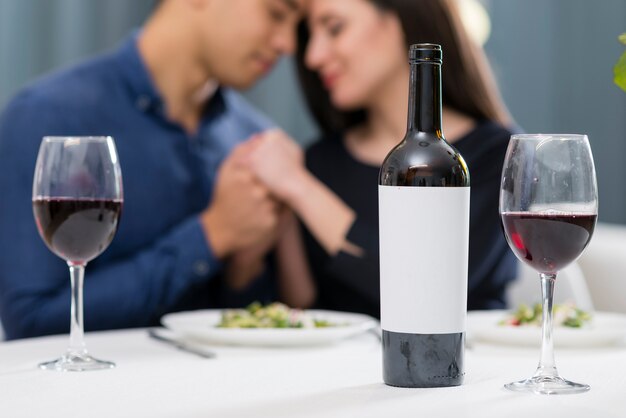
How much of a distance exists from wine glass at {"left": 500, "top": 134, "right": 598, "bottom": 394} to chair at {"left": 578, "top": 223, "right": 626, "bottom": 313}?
5.44ft

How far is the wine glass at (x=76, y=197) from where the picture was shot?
3.81 feet

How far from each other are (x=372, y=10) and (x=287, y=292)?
74 centimetres

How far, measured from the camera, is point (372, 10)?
2.35 m

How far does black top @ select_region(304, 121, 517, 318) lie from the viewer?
2197mm

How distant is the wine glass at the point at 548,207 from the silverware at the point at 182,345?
42cm

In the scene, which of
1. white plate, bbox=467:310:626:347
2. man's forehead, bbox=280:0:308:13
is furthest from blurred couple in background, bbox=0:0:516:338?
white plate, bbox=467:310:626:347

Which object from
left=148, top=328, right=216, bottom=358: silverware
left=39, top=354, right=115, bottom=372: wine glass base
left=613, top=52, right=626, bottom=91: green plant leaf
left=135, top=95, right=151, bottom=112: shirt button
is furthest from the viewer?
left=135, top=95, right=151, bottom=112: shirt button

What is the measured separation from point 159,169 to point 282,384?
51.4 inches

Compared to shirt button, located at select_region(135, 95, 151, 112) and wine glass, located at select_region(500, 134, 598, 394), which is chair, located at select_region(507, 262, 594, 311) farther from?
wine glass, located at select_region(500, 134, 598, 394)

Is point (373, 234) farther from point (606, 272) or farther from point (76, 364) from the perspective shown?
point (76, 364)

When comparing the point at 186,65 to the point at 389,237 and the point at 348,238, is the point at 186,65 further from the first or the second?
the point at 389,237

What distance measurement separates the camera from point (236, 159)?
2.25m

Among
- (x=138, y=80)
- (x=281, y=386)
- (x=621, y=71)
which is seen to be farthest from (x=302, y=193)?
(x=621, y=71)

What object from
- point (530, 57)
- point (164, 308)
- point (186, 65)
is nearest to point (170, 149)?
point (186, 65)
